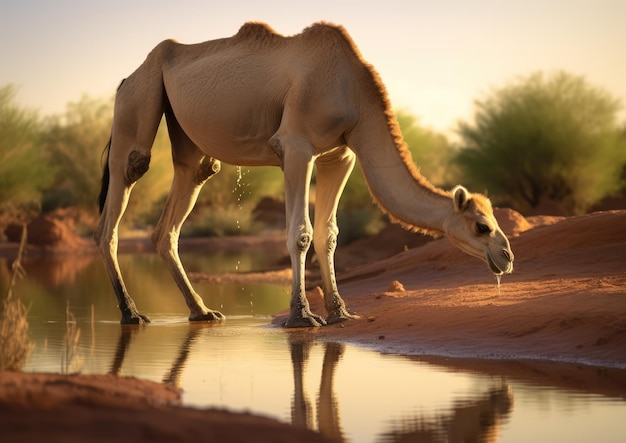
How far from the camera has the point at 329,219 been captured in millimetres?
12164

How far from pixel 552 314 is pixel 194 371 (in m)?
3.26

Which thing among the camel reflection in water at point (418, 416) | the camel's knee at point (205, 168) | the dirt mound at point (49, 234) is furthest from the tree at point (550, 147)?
the camel reflection in water at point (418, 416)

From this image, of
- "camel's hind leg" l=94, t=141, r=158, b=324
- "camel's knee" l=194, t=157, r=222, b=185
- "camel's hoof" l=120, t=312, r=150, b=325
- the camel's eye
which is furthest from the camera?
"camel's knee" l=194, t=157, r=222, b=185

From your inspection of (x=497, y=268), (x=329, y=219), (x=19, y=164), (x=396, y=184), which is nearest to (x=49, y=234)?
(x=19, y=164)

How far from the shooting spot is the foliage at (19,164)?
38.7 metres

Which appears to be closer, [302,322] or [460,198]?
[460,198]

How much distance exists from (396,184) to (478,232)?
1042mm

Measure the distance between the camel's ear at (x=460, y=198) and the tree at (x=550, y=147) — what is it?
2170 centimetres

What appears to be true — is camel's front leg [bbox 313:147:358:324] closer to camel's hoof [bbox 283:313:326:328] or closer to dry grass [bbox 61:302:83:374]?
camel's hoof [bbox 283:313:326:328]

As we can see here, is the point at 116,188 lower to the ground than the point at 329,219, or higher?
higher

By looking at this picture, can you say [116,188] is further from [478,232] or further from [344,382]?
[344,382]

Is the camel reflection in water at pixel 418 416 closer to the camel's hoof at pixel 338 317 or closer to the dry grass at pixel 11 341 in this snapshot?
the dry grass at pixel 11 341

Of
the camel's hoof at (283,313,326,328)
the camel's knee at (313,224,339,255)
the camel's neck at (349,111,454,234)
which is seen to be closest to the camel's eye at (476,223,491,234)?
the camel's neck at (349,111,454,234)

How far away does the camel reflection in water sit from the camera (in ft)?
21.8
